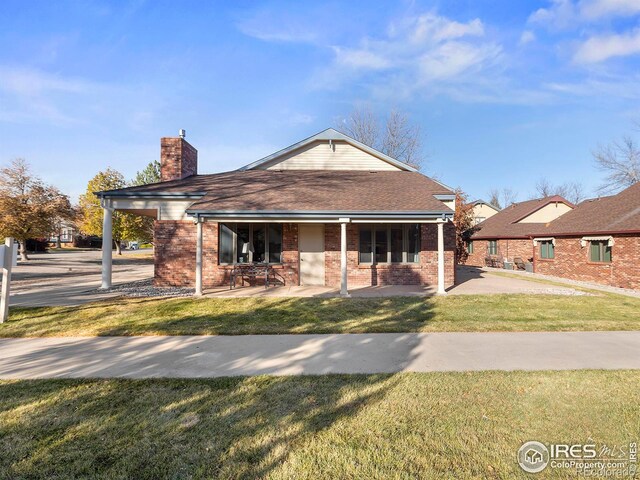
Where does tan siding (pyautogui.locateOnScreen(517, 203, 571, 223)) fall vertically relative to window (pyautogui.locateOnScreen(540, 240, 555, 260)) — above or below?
above

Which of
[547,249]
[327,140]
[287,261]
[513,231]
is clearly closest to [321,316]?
[287,261]

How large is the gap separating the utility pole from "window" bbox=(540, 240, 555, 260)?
23.3m

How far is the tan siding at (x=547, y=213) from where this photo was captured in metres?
25.5

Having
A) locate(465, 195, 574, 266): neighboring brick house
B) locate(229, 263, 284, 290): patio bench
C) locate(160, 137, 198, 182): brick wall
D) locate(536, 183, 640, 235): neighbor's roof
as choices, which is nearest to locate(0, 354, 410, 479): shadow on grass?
locate(229, 263, 284, 290): patio bench

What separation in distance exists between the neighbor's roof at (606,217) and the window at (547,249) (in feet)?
2.20

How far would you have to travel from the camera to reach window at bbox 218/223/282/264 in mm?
12148

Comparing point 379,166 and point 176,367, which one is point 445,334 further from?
point 379,166

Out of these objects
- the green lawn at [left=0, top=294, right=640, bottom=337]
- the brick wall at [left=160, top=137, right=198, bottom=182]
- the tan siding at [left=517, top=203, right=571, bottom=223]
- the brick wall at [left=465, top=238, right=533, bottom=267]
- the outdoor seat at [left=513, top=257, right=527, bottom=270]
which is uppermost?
the brick wall at [left=160, top=137, right=198, bottom=182]

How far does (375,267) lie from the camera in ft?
39.8

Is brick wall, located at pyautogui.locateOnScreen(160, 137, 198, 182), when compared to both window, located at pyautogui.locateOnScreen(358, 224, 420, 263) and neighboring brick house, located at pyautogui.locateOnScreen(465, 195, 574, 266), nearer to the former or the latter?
window, located at pyautogui.locateOnScreen(358, 224, 420, 263)

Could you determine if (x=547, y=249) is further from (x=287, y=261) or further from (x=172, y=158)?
(x=172, y=158)

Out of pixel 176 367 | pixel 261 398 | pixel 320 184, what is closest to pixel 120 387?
pixel 176 367

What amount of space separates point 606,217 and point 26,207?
3572 centimetres

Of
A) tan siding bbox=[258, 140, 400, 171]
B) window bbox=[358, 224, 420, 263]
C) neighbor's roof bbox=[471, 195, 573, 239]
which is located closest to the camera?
window bbox=[358, 224, 420, 263]
